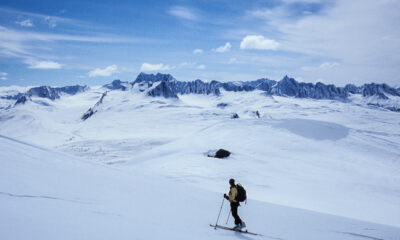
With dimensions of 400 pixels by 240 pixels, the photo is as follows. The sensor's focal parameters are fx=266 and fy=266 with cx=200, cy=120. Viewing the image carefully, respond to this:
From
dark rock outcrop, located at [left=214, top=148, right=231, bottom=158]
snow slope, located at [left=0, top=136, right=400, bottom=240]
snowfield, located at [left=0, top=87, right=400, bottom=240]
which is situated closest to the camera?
snow slope, located at [left=0, top=136, right=400, bottom=240]

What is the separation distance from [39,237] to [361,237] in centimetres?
1124

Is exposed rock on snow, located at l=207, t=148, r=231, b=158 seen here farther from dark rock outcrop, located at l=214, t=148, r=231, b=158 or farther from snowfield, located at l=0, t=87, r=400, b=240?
snowfield, located at l=0, t=87, r=400, b=240

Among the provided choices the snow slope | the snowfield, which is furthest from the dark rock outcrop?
the snow slope

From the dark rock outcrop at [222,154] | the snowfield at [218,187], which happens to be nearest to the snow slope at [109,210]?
the snowfield at [218,187]

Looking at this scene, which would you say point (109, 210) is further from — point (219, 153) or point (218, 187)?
point (219, 153)

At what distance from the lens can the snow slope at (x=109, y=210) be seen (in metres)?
5.90

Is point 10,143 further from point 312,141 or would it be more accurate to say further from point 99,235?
point 312,141

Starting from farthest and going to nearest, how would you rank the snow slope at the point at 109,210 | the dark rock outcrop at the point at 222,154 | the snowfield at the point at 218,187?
the dark rock outcrop at the point at 222,154
the snowfield at the point at 218,187
the snow slope at the point at 109,210

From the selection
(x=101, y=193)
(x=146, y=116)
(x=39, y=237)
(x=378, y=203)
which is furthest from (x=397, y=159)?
(x=146, y=116)

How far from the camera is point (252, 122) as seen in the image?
39.7m

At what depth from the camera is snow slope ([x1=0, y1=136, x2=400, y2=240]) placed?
19.4 feet

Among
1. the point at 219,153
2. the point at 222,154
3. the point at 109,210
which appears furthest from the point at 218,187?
the point at 109,210

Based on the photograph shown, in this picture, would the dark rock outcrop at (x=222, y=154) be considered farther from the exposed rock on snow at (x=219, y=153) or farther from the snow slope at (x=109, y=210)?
the snow slope at (x=109, y=210)

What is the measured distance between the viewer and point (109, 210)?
317 inches
